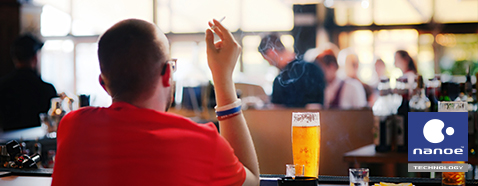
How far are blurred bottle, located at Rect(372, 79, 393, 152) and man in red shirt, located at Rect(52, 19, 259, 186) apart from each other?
1.12 metres

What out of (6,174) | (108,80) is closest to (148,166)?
(108,80)

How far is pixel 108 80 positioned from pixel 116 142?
0.14m

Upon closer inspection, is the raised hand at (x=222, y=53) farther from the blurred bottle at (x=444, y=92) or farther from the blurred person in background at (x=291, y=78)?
the blurred person in background at (x=291, y=78)

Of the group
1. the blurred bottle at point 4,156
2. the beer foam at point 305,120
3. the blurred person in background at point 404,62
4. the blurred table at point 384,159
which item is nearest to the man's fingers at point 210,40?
the beer foam at point 305,120

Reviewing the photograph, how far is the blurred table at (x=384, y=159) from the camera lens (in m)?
1.73

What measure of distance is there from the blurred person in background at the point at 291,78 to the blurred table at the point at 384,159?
0.41 m

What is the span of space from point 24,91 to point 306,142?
198cm

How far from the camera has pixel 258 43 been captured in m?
2.99

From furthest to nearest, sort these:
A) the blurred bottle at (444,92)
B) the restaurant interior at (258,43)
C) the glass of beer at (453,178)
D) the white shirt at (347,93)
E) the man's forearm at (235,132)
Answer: the white shirt at (347,93) < the restaurant interior at (258,43) < the blurred bottle at (444,92) < the glass of beer at (453,178) < the man's forearm at (235,132)

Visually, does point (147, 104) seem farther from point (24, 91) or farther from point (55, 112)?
point (24, 91)

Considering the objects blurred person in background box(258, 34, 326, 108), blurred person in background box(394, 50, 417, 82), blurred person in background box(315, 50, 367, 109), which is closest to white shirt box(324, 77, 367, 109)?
blurred person in background box(315, 50, 367, 109)

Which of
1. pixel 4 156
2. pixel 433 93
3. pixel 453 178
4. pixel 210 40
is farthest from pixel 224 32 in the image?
pixel 433 93

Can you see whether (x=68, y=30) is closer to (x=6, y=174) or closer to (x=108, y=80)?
(x=6, y=174)

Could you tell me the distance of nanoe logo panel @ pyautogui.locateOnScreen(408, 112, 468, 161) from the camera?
42.7 inches
